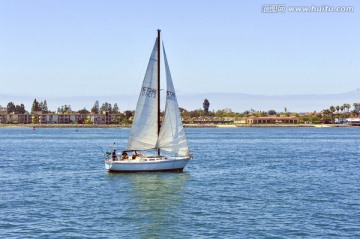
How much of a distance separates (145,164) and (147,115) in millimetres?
4850

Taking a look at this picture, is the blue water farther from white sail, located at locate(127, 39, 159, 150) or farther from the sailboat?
white sail, located at locate(127, 39, 159, 150)

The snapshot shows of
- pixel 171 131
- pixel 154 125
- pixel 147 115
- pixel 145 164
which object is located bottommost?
pixel 145 164

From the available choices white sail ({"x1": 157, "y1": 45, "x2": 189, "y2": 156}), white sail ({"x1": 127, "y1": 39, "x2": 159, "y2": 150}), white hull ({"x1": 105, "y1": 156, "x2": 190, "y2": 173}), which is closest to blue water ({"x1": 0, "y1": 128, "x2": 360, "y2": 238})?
white hull ({"x1": 105, "y1": 156, "x2": 190, "y2": 173})

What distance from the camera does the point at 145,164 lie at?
183 feet

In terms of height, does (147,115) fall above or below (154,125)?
above

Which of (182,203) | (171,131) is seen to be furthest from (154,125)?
(182,203)

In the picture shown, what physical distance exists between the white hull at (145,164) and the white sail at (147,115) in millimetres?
1698

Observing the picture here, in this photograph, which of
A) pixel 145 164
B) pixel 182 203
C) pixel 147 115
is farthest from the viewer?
pixel 147 115

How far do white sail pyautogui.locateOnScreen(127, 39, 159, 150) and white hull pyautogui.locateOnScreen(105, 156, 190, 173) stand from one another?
1.70 meters

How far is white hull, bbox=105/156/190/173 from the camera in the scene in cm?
5572

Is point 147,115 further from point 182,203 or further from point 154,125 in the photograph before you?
point 182,203

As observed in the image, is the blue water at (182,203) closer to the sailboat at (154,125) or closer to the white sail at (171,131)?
the sailboat at (154,125)

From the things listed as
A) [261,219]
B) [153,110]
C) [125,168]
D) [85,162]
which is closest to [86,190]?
[125,168]

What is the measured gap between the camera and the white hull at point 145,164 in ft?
183
